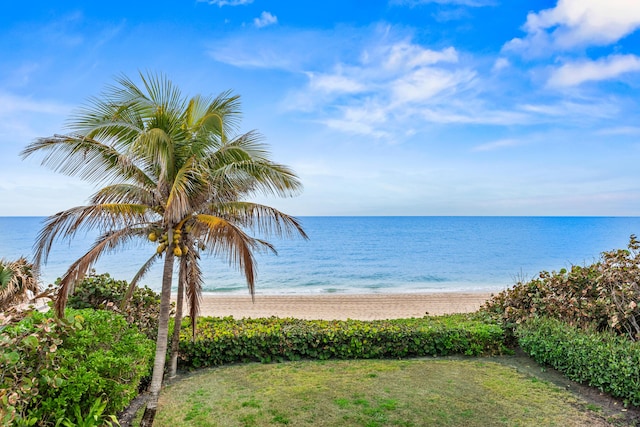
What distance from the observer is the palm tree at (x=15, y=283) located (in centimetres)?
800

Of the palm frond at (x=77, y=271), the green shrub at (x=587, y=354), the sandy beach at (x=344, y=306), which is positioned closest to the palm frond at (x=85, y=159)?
the palm frond at (x=77, y=271)

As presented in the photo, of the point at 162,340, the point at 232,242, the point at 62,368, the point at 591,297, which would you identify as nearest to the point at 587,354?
the point at 591,297

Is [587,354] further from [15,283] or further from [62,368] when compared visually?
[15,283]

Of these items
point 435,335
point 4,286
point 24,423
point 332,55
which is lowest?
point 435,335

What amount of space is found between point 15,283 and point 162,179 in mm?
5924

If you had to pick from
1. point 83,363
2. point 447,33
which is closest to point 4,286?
point 83,363

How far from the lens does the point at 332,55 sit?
48.3ft

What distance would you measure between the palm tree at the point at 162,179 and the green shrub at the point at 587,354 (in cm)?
567

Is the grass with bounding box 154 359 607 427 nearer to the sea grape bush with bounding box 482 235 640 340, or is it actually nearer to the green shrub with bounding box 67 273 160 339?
the green shrub with bounding box 67 273 160 339

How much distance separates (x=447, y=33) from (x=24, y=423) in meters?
13.3

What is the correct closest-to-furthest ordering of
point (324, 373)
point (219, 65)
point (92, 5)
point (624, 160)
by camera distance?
point (324, 373) → point (92, 5) → point (219, 65) → point (624, 160)

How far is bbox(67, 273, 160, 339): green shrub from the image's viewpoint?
7.84m

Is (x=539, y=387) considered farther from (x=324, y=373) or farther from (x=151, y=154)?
(x=151, y=154)

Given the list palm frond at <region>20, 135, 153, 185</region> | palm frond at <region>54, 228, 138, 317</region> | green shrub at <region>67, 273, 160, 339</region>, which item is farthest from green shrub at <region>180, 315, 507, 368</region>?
palm frond at <region>20, 135, 153, 185</region>
